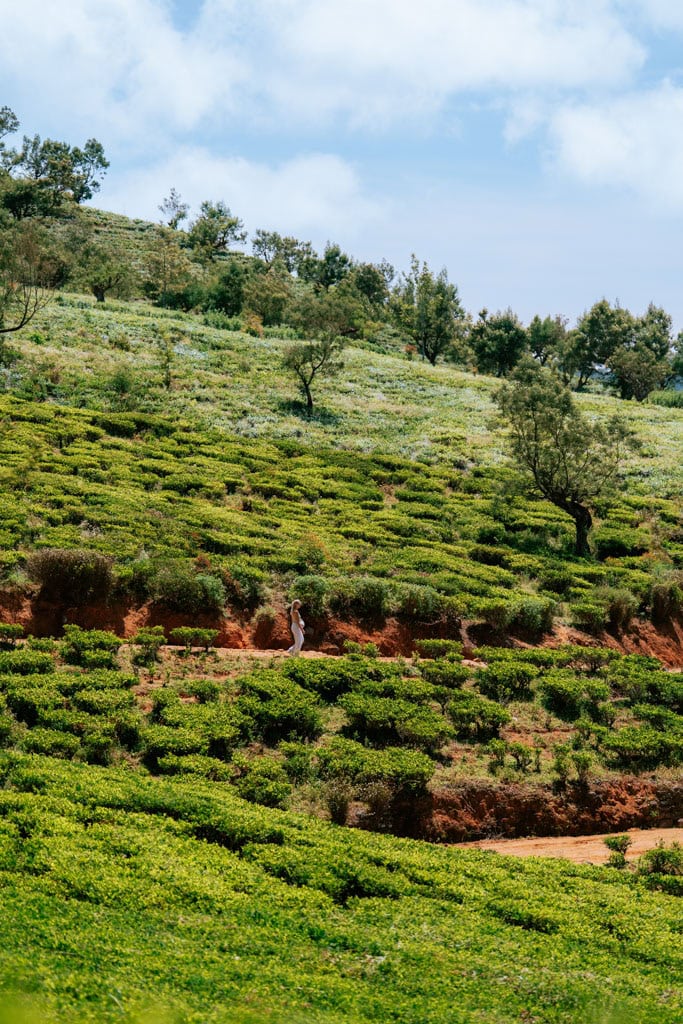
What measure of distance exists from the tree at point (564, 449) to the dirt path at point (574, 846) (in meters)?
17.4

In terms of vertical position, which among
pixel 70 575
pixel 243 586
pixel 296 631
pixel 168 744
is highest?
pixel 70 575

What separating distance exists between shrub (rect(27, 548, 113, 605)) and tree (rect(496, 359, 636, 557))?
18.3m

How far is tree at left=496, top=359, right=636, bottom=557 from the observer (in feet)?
106

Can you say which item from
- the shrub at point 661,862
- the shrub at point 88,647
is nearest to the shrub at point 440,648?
the shrub at point 88,647

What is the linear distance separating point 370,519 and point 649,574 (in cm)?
995

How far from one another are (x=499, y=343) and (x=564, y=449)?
51.9m

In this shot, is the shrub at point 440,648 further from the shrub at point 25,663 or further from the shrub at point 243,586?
the shrub at point 25,663

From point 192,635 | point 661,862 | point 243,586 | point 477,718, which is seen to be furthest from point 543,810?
point 243,586

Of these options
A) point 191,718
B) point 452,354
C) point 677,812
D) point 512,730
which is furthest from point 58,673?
point 452,354

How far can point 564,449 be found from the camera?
3238 cm

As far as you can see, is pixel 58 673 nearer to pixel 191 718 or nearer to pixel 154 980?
pixel 191 718

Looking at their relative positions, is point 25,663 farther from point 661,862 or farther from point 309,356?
point 309,356

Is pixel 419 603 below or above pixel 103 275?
below

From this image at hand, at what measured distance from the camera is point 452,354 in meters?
79.6
